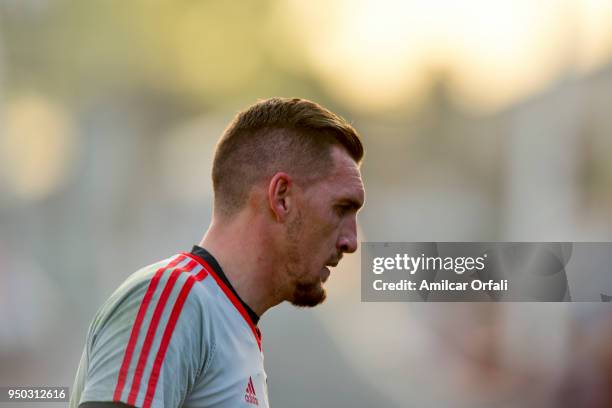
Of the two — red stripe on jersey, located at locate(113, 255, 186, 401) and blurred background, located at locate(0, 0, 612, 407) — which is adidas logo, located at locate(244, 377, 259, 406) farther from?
blurred background, located at locate(0, 0, 612, 407)

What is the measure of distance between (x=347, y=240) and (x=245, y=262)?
23 centimetres

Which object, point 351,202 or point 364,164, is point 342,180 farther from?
point 364,164

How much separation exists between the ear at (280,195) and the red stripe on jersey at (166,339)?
0.82 ft

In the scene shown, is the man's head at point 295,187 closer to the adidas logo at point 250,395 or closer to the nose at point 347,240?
the nose at point 347,240

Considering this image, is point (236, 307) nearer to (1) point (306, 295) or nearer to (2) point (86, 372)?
(1) point (306, 295)

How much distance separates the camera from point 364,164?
319 centimetres

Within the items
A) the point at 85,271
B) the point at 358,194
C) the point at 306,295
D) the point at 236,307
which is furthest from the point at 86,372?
the point at 85,271

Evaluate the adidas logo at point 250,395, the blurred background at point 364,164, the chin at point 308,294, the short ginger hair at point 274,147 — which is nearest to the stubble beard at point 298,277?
the chin at point 308,294

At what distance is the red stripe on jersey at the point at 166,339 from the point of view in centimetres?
145

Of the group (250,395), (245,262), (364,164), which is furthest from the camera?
(364,164)

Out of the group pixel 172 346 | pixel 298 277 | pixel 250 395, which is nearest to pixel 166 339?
Result: pixel 172 346

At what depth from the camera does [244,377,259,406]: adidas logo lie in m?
1.63

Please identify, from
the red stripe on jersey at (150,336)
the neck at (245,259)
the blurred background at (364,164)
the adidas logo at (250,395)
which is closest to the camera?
the red stripe on jersey at (150,336)

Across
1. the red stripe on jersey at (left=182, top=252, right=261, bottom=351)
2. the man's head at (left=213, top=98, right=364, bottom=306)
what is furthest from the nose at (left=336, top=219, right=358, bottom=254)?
the red stripe on jersey at (left=182, top=252, right=261, bottom=351)
